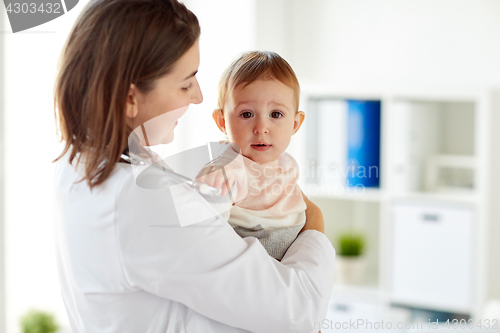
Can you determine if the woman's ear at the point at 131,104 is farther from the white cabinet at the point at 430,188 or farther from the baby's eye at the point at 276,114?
the white cabinet at the point at 430,188

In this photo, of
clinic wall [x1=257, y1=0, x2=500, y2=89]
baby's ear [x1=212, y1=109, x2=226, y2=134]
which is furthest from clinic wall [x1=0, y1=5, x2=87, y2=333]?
clinic wall [x1=257, y1=0, x2=500, y2=89]

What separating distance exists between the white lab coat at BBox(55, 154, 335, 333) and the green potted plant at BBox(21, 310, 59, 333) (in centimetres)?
132

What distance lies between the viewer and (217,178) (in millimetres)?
803

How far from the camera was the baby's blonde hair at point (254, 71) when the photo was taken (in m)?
0.94

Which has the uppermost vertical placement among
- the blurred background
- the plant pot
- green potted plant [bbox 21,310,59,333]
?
the blurred background

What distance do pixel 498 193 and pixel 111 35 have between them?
2.24m

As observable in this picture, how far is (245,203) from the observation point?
914 millimetres

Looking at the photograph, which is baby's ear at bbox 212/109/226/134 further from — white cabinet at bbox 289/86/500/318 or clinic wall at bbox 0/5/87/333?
white cabinet at bbox 289/86/500/318

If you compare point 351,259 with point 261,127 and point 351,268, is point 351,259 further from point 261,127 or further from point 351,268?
point 261,127

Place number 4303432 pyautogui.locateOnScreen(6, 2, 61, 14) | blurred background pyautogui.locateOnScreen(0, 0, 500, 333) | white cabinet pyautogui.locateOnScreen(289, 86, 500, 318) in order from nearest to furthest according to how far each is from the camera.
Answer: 1. number 4303432 pyautogui.locateOnScreen(6, 2, 61, 14)
2. blurred background pyautogui.locateOnScreen(0, 0, 500, 333)
3. white cabinet pyautogui.locateOnScreen(289, 86, 500, 318)

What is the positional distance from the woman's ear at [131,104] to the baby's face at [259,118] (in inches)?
10.7

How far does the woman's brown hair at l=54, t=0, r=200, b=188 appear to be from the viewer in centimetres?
67

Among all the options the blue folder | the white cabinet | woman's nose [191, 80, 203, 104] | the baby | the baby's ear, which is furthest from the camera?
the blue folder

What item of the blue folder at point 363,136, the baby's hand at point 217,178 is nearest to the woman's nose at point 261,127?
the baby's hand at point 217,178
